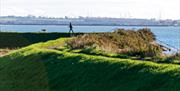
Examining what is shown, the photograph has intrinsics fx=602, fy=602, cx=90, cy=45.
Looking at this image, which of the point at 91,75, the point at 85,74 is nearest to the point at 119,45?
the point at 85,74

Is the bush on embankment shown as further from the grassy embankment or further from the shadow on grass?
the grassy embankment

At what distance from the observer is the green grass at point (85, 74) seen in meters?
16.6

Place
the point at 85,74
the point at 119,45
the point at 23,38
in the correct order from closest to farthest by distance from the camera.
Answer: the point at 85,74, the point at 119,45, the point at 23,38

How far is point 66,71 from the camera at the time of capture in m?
21.7

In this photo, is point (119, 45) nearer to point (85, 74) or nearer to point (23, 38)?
point (85, 74)

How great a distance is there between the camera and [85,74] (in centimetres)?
2000

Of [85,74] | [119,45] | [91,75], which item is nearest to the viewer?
[91,75]

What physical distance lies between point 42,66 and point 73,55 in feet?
4.59

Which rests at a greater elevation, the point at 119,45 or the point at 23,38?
the point at 119,45

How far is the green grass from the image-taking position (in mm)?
16594

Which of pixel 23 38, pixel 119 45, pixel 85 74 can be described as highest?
pixel 85 74

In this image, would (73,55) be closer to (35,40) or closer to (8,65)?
(8,65)

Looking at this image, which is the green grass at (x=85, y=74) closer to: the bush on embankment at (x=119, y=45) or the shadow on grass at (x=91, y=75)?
the shadow on grass at (x=91, y=75)

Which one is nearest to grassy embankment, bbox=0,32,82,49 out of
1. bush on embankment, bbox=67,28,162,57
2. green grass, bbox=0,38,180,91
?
bush on embankment, bbox=67,28,162,57
